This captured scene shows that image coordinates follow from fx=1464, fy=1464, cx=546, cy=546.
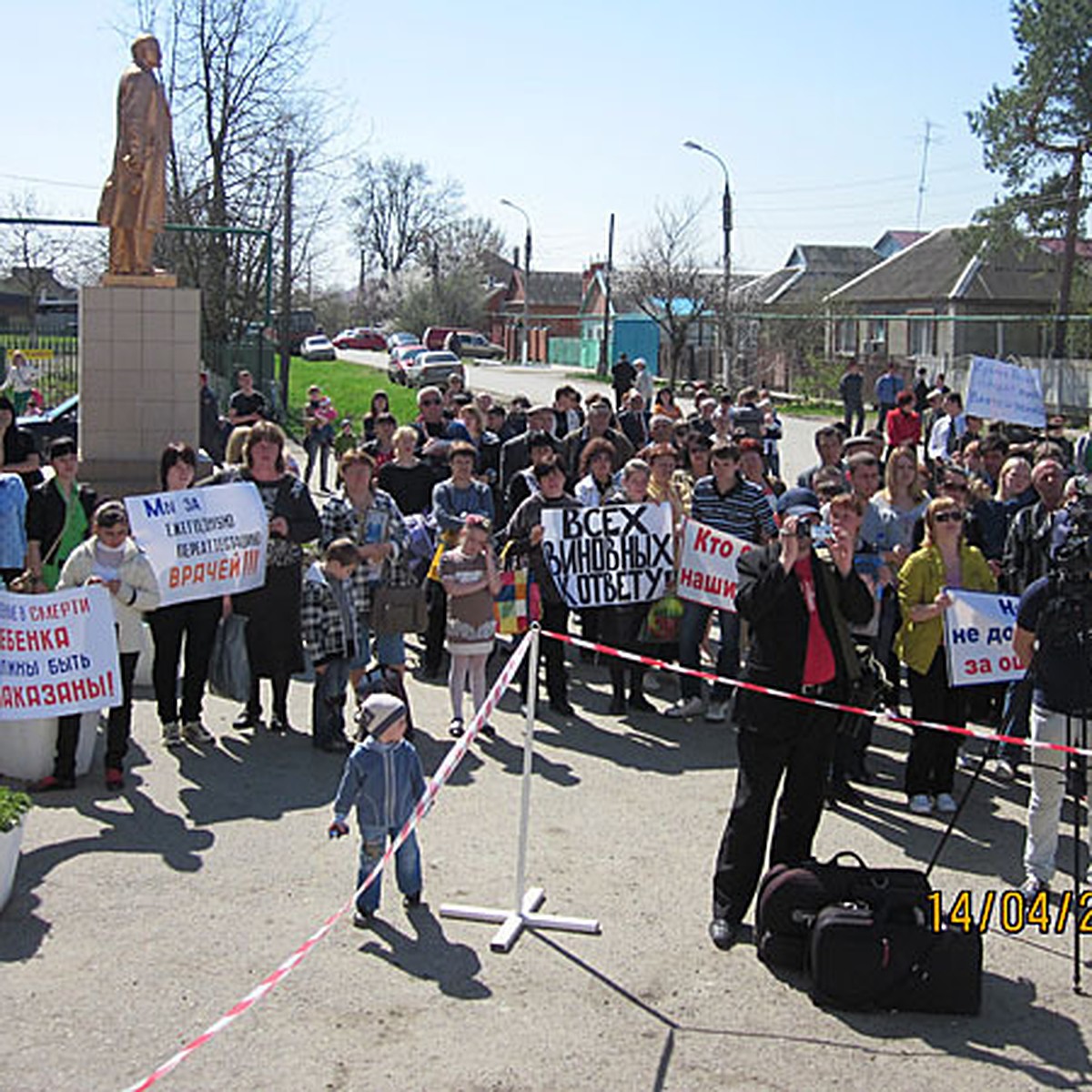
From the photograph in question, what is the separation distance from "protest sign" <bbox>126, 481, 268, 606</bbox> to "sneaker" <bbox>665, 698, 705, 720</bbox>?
10.2ft

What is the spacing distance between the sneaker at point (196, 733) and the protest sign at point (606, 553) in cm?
269

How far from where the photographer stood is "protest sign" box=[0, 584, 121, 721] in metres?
8.21

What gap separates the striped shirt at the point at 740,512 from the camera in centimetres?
1064

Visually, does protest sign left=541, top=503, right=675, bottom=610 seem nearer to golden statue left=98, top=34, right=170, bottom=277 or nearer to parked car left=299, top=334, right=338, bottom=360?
golden statue left=98, top=34, right=170, bottom=277

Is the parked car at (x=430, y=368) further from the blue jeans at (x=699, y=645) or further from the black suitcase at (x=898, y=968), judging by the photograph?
the black suitcase at (x=898, y=968)

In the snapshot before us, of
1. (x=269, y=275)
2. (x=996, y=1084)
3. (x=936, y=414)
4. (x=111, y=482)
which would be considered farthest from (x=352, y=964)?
(x=269, y=275)

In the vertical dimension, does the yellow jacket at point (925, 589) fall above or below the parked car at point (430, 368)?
below

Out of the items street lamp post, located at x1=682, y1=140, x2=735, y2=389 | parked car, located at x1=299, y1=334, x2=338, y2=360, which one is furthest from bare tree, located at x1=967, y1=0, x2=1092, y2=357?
parked car, located at x1=299, y1=334, x2=338, y2=360

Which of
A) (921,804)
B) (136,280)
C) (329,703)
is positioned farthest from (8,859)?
(136,280)

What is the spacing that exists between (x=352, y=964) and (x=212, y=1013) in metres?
0.70

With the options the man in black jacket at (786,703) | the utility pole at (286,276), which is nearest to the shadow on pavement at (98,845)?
the man in black jacket at (786,703)

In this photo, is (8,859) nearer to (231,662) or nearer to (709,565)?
(231,662)

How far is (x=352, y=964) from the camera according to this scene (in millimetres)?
6312

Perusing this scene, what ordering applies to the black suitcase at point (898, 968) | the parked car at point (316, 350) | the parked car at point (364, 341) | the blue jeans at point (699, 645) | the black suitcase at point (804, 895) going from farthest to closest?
the parked car at point (364, 341) → the parked car at point (316, 350) → the blue jeans at point (699, 645) → the black suitcase at point (804, 895) → the black suitcase at point (898, 968)
